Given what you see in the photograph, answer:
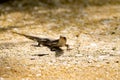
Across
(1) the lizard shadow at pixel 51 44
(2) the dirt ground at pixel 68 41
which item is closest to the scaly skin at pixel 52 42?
(1) the lizard shadow at pixel 51 44

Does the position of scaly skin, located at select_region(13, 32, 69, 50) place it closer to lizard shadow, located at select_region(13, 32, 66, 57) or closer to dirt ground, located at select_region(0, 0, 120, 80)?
lizard shadow, located at select_region(13, 32, 66, 57)

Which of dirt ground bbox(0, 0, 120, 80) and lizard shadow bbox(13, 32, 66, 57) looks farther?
lizard shadow bbox(13, 32, 66, 57)

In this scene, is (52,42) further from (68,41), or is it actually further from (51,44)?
(68,41)

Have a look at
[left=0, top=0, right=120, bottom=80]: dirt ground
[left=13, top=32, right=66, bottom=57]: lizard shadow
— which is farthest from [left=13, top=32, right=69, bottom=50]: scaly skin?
[left=0, top=0, right=120, bottom=80]: dirt ground

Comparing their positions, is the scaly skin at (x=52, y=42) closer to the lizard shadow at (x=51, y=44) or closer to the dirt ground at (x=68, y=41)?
the lizard shadow at (x=51, y=44)

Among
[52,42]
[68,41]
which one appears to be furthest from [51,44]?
[68,41]

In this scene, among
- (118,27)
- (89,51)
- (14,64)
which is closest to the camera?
(14,64)

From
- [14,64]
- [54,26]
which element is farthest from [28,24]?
[14,64]

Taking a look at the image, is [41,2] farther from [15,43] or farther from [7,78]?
[7,78]
